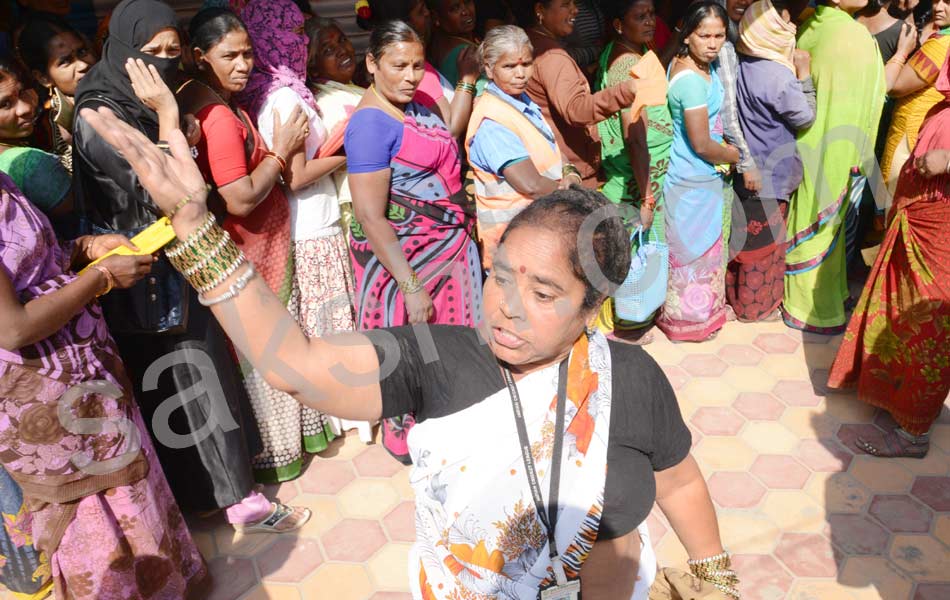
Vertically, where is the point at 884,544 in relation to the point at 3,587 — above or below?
below

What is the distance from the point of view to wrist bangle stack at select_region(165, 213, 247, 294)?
120 centimetres

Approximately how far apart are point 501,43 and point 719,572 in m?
2.17

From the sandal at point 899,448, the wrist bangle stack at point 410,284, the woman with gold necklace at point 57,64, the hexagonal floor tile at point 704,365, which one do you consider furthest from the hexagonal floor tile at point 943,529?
the woman with gold necklace at point 57,64

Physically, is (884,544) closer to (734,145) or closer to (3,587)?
(734,145)

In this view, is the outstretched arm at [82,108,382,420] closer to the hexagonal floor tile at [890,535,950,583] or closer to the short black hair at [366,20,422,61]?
the short black hair at [366,20,422,61]

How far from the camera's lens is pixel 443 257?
307 centimetres

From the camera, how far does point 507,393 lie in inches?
58.5

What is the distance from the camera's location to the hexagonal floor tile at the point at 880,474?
3098 mm

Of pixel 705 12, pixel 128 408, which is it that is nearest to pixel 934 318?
pixel 705 12

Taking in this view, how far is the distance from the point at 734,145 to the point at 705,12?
0.78m

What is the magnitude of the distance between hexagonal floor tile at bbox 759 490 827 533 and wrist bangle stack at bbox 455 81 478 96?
2213 mm

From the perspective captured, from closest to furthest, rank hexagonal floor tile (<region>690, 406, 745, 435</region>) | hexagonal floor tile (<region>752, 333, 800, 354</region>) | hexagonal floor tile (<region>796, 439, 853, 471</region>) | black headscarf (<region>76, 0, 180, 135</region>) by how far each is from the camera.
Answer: black headscarf (<region>76, 0, 180, 135</region>) → hexagonal floor tile (<region>796, 439, 853, 471</region>) → hexagonal floor tile (<region>690, 406, 745, 435</region>) → hexagonal floor tile (<region>752, 333, 800, 354</region>)

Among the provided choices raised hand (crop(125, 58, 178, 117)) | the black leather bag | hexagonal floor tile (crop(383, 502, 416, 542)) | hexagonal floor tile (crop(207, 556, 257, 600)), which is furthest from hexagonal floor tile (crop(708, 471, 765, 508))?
raised hand (crop(125, 58, 178, 117))

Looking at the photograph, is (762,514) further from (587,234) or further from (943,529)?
(587,234)
